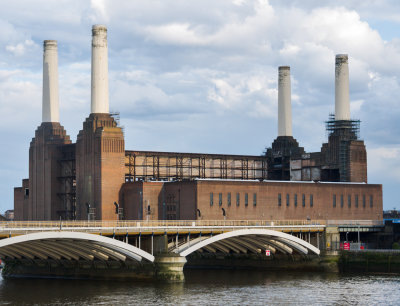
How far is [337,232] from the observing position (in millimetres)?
115938

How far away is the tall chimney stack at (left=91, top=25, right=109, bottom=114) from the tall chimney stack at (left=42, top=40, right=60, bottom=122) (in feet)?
39.8

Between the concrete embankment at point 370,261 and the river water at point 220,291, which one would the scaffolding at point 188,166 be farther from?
the concrete embankment at point 370,261

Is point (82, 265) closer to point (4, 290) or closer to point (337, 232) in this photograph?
point (4, 290)

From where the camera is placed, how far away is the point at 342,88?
144 meters

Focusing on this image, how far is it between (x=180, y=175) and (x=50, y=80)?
26.4 meters

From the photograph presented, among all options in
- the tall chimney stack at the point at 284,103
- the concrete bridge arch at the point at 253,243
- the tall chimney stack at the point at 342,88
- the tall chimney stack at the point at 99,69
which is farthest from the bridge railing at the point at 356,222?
the tall chimney stack at the point at 99,69

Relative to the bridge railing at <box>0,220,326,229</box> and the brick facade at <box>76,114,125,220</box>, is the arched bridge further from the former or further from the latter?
the brick facade at <box>76,114,125,220</box>

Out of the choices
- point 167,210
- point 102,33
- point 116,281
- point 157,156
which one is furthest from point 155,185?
point 116,281

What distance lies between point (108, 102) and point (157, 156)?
49.7ft

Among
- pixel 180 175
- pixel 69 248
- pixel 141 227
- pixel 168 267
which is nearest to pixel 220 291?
pixel 168 267

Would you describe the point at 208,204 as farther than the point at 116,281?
Yes

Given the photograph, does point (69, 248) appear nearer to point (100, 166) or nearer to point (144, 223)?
point (144, 223)

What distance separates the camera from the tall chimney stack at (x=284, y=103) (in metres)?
151

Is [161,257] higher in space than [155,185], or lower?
lower
